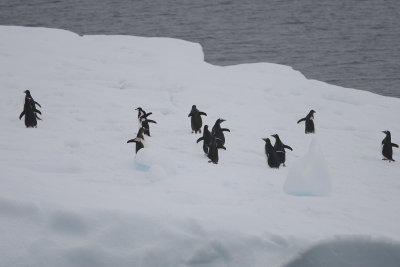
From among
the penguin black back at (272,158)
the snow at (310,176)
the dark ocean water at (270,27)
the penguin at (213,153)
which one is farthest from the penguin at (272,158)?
the dark ocean water at (270,27)

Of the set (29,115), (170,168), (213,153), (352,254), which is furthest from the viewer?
(29,115)

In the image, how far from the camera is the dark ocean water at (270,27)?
35.5m

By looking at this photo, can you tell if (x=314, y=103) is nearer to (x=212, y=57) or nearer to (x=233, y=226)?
(x=233, y=226)

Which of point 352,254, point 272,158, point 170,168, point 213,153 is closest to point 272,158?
point 272,158

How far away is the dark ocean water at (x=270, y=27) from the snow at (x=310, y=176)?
74.4ft

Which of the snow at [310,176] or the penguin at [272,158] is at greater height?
the penguin at [272,158]

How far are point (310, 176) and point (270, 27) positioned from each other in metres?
41.4

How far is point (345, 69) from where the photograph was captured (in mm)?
34719

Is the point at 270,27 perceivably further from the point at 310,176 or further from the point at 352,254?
the point at 352,254

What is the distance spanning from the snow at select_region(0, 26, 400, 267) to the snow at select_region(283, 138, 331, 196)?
18cm

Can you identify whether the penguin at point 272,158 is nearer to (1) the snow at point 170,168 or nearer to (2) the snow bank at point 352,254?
(1) the snow at point 170,168

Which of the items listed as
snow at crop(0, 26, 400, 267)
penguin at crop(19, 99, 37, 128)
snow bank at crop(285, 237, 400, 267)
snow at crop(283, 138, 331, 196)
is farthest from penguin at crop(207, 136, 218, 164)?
snow bank at crop(285, 237, 400, 267)

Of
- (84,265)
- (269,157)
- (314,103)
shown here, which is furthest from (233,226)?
(314,103)

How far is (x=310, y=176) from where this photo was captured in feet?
28.1
